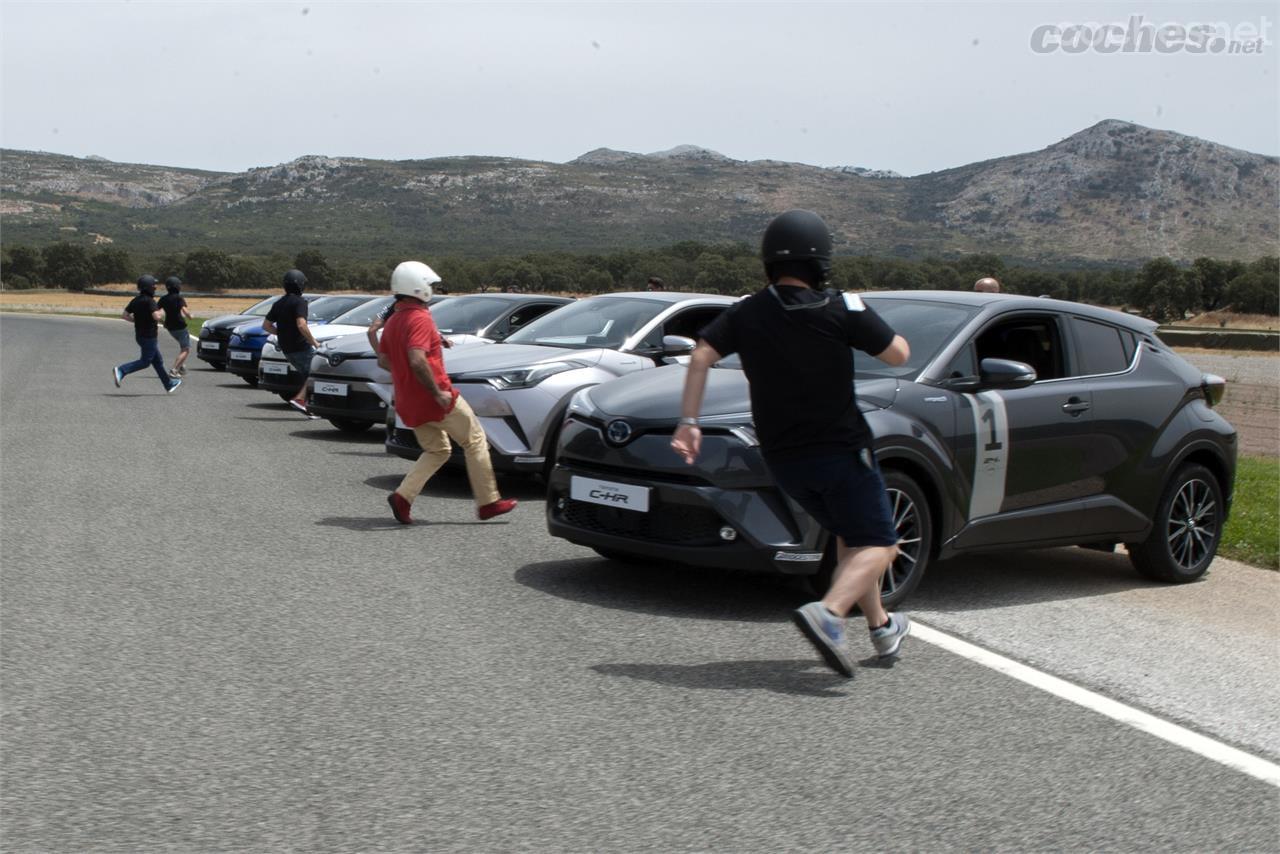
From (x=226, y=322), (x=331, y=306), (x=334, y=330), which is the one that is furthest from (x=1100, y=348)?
(x=226, y=322)

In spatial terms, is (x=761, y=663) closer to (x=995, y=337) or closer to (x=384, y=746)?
(x=384, y=746)

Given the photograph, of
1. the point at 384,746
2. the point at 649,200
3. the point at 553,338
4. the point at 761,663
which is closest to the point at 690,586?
the point at 761,663

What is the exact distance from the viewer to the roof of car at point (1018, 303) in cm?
777

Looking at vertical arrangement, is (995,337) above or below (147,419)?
above

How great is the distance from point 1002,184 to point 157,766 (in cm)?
14708

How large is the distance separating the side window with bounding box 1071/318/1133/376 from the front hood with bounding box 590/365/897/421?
1.51 m

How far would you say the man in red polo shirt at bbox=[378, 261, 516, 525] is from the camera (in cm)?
908

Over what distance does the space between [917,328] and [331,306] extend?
1656cm

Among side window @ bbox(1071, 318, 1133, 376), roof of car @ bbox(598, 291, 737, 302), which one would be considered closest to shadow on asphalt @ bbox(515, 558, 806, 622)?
side window @ bbox(1071, 318, 1133, 376)

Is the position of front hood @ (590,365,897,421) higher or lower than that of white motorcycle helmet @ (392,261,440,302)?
lower

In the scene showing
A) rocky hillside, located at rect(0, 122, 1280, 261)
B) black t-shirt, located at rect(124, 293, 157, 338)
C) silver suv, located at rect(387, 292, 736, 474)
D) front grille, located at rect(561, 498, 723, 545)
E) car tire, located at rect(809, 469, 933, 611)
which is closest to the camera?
front grille, located at rect(561, 498, 723, 545)

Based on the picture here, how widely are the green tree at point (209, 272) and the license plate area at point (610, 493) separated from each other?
9144 cm

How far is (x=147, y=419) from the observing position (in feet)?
51.9

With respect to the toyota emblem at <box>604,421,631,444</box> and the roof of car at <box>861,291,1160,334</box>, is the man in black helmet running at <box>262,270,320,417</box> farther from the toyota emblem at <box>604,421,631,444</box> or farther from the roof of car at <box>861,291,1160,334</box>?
the toyota emblem at <box>604,421,631,444</box>
